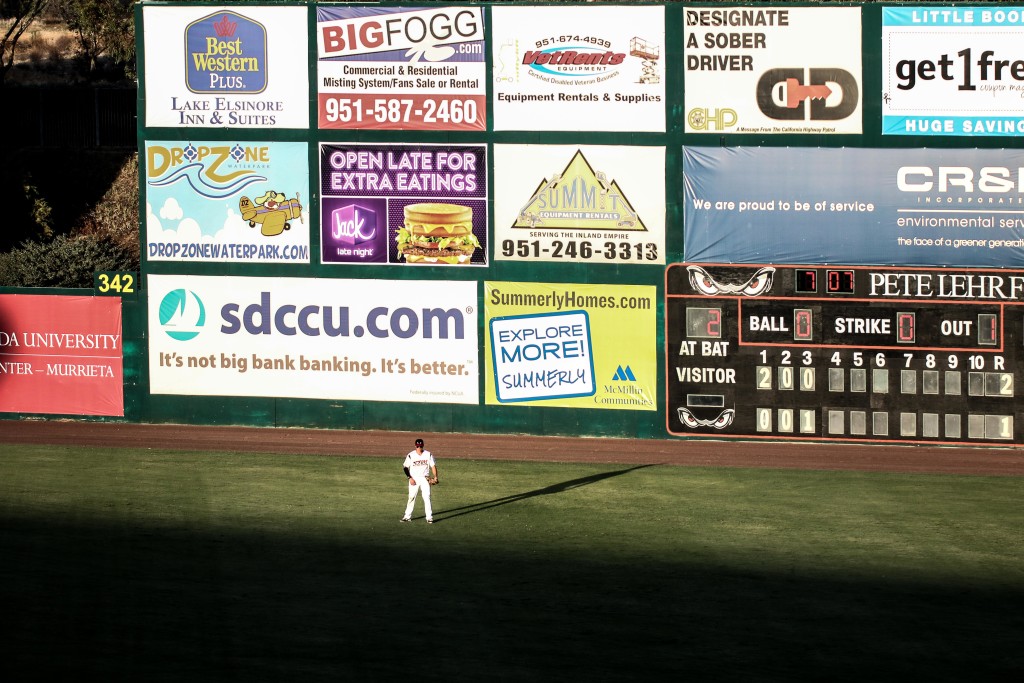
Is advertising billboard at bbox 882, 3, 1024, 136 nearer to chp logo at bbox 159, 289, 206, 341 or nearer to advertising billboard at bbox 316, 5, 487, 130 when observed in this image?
advertising billboard at bbox 316, 5, 487, 130

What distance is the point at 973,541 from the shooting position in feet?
70.7

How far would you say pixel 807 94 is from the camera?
2869 centimetres

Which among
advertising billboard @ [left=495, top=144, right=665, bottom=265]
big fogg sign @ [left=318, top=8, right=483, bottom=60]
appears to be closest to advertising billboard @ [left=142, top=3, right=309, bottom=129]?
big fogg sign @ [left=318, top=8, right=483, bottom=60]

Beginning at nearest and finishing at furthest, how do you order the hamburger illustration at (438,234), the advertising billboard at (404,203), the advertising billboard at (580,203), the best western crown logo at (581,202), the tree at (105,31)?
the advertising billboard at (580,203) → the best western crown logo at (581,202) → the advertising billboard at (404,203) → the hamburger illustration at (438,234) → the tree at (105,31)

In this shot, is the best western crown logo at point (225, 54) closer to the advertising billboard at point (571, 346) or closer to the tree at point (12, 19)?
the advertising billboard at point (571, 346)

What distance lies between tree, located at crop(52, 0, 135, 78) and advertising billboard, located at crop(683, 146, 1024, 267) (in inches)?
1627

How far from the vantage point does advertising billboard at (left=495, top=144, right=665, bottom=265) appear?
29438 millimetres

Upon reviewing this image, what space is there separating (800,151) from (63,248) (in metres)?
25.2

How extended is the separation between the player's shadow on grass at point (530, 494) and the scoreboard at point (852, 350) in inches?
122

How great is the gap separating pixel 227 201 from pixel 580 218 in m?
8.16

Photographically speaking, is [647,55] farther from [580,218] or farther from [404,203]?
[404,203]

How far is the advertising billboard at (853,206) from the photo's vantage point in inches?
1104

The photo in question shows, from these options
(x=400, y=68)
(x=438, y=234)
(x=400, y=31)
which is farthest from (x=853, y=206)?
(x=400, y=31)

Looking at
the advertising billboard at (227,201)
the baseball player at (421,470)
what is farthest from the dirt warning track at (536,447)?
the baseball player at (421,470)
